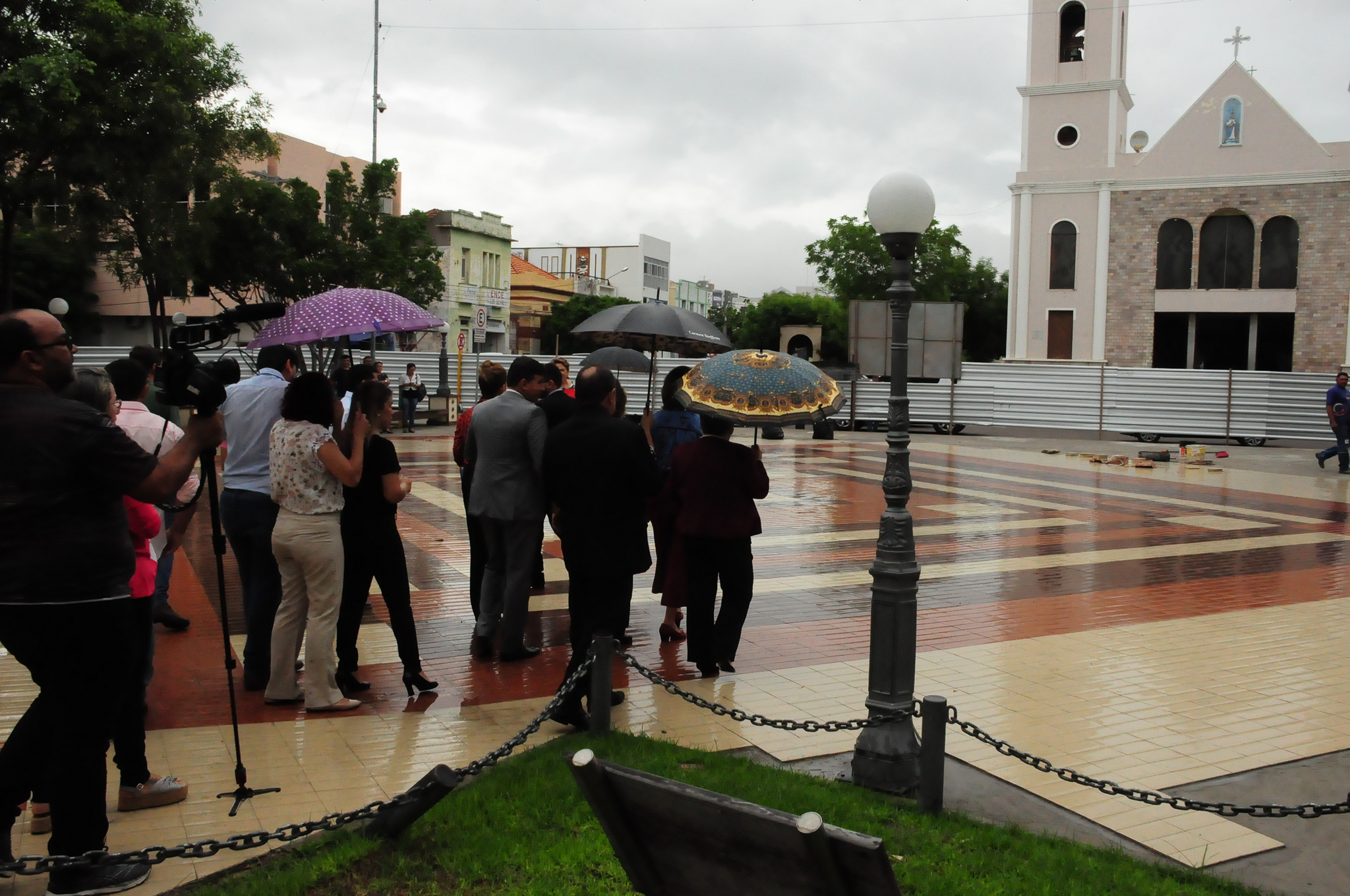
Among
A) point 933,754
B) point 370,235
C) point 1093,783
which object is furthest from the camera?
point 370,235

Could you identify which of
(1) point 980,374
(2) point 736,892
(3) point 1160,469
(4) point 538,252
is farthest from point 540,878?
(4) point 538,252

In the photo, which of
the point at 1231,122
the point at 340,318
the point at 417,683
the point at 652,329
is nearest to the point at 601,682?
the point at 417,683

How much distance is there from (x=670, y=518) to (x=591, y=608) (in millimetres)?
1606

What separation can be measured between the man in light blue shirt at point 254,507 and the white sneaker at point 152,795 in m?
1.59

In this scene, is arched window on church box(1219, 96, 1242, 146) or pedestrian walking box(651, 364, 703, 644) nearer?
pedestrian walking box(651, 364, 703, 644)

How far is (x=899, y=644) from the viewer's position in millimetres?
5035

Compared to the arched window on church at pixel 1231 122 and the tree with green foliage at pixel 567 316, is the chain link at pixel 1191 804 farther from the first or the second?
the tree with green foliage at pixel 567 316

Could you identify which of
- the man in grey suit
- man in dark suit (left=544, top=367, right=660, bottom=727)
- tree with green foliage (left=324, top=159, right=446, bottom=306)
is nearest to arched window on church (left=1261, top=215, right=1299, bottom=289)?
tree with green foliage (left=324, top=159, right=446, bottom=306)

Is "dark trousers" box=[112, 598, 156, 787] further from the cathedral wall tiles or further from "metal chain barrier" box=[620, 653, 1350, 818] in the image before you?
the cathedral wall tiles

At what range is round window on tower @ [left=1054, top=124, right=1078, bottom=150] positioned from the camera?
137 feet

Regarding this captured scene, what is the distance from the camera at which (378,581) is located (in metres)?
6.27

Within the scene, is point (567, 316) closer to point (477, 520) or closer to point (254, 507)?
point (477, 520)

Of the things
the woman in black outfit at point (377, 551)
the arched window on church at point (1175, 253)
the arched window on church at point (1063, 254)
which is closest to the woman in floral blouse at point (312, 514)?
the woman in black outfit at point (377, 551)

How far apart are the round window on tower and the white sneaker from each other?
42773mm
